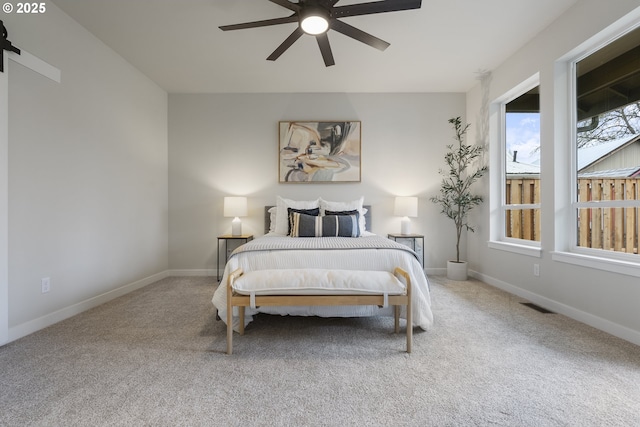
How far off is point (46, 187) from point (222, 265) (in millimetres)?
2185

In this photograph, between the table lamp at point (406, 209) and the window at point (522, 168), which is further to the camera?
the table lamp at point (406, 209)

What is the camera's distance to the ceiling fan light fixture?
2033 millimetres

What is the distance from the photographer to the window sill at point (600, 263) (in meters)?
1.97

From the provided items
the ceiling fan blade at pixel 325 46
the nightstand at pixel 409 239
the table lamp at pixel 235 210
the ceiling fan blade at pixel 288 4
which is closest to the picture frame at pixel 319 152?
the table lamp at pixel 235 210

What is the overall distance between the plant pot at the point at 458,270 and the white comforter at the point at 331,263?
183cm

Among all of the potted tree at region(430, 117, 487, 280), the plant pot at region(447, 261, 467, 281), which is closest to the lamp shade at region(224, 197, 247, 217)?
the potted tree at region(430, 117, 487, 280)

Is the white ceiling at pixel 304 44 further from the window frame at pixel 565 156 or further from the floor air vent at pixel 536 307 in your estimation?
the floor air vent at pixel 536 307

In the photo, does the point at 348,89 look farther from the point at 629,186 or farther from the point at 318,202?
the point at 629,186

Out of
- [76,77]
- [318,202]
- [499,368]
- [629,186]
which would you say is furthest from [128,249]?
[629,186]

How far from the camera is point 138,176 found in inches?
137

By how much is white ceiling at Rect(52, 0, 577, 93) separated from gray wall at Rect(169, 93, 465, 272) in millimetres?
194

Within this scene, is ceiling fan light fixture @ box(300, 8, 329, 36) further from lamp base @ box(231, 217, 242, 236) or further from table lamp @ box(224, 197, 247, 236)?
lamp base @ box(231, 217, 242, 236)

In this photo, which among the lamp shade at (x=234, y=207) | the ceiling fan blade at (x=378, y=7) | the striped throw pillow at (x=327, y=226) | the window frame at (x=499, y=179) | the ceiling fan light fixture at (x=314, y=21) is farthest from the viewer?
the lamp shade at (x=234, y=207)

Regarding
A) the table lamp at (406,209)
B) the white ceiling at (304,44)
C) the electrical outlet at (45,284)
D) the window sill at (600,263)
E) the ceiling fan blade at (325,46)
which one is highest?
the white ceiling at (304,44)
